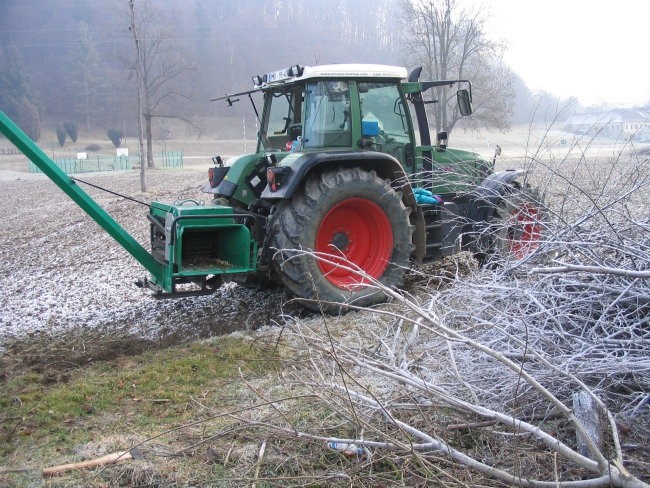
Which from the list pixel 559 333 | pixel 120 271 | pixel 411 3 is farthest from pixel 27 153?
pixel 411 3

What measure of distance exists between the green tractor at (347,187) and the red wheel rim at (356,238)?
0.03 ft

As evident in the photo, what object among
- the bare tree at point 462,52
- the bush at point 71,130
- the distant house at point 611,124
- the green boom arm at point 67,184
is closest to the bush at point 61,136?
the bush at point 71,130

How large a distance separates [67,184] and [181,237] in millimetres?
1096

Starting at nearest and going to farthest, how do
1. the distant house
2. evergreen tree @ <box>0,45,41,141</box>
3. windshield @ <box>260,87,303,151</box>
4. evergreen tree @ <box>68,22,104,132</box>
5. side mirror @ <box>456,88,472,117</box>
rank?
the distant house
side mirror @ <box>456,88,472,117</box>
windshield @ <box>260,87,303,151</box>
evergreen tree @ <box>0,45,41,141</box>
evergreen tree @ <box>68,22,104,132</box>

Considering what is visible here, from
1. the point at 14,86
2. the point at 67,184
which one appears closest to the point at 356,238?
the point at 67,184

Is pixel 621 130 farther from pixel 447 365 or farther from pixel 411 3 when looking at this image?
pixel 411 3

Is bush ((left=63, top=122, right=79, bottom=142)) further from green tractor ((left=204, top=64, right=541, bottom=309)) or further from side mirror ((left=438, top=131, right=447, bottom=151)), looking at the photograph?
side mirror ((left=438, top=131, right=447, bottom=151))

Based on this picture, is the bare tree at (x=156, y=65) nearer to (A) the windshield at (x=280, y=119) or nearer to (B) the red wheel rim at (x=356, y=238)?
(A) the windshield at (x=280, y=119)

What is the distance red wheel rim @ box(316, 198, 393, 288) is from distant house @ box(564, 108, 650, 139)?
6.36 ft

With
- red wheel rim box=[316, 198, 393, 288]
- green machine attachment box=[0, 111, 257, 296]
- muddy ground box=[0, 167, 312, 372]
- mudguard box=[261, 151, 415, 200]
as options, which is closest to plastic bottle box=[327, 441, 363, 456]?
muddy ground box=[0, 167, 312, 372]

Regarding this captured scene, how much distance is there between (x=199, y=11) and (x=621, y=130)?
7252cm

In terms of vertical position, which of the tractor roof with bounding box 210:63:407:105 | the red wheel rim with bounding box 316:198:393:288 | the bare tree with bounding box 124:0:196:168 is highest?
the bare tree with bounding box 124:0:196:168

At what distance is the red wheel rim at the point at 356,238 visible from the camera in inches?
248

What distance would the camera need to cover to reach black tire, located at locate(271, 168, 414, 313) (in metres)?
5.87
